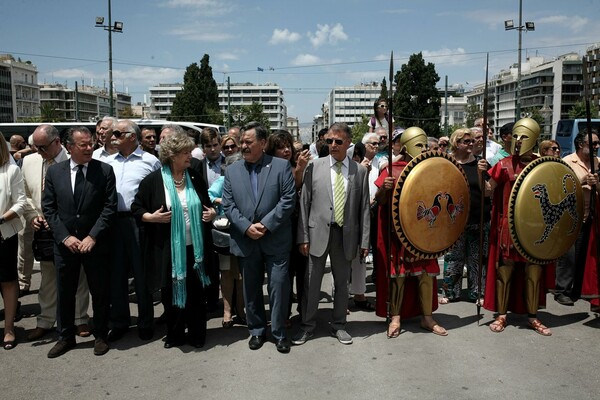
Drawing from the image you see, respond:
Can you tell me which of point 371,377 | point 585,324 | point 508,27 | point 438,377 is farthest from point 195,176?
point 508,27

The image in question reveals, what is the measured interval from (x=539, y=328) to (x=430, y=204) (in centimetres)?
162

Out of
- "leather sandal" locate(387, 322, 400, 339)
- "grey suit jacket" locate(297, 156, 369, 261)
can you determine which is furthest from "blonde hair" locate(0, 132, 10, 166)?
"leather sandal" locate(387, 322, 400, 339)

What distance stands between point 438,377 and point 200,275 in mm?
2202

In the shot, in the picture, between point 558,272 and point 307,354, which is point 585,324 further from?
point 307,354

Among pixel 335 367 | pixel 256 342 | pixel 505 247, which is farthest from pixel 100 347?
pixel 505 247

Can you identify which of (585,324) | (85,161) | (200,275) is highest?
(85,161)

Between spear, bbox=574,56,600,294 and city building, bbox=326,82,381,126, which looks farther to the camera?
city building, bbox=326,82,381,126

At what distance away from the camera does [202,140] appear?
6.32 m

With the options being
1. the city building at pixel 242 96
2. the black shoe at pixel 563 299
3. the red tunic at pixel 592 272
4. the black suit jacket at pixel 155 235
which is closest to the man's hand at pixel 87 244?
the black suit jacket at pixel 155 235

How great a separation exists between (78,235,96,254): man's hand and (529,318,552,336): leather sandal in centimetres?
412

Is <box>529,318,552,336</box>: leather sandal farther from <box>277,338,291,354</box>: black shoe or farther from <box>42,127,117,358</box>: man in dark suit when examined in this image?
<box>42,127,117,358</box>: man in dark suit

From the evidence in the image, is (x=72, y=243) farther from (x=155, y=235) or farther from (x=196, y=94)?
(x=196, y=94)

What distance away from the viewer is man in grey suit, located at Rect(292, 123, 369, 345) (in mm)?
4770

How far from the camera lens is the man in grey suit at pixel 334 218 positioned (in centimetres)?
477
